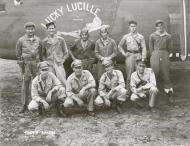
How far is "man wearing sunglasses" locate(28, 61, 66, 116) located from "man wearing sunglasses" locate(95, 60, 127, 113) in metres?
0.79

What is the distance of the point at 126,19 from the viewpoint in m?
8.27

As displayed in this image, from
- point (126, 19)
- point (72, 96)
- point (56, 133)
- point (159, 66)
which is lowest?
point (56, 133)

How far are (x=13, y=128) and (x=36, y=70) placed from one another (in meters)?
1.38

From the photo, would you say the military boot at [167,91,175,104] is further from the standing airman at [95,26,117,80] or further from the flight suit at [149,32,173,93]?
the standing airman at [95,26,117,80]

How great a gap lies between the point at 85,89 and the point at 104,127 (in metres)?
0.90

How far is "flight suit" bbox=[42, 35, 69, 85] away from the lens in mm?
7461

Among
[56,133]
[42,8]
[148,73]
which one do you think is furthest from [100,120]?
[42,8]

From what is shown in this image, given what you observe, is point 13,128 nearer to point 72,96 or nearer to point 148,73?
point 72,96

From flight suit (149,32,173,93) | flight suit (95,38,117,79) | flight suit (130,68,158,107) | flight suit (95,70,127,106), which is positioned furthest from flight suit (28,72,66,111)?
flight suit (149,32,173,93)

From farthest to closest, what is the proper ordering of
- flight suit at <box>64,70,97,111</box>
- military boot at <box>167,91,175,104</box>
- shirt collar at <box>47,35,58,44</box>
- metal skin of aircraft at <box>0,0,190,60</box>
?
metal skin of aircraft at <box>0,0,190,60</box>, military boot at <box>167,91,175,104</box>, shirt collar at <box>47,35,58,44</box>, flight suit at <box>64,70,97,111</box>

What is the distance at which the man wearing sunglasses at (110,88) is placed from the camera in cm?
693

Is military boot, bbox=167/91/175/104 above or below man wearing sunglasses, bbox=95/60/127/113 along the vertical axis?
below

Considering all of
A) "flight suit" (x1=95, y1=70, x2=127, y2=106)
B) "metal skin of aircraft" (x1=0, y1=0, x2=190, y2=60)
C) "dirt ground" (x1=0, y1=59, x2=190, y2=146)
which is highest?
"metal skin of aircraft" (x1=0, y1=0, x2=190, y2=60)

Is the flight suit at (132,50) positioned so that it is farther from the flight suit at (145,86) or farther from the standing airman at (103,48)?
the flight suit at (145,86)
